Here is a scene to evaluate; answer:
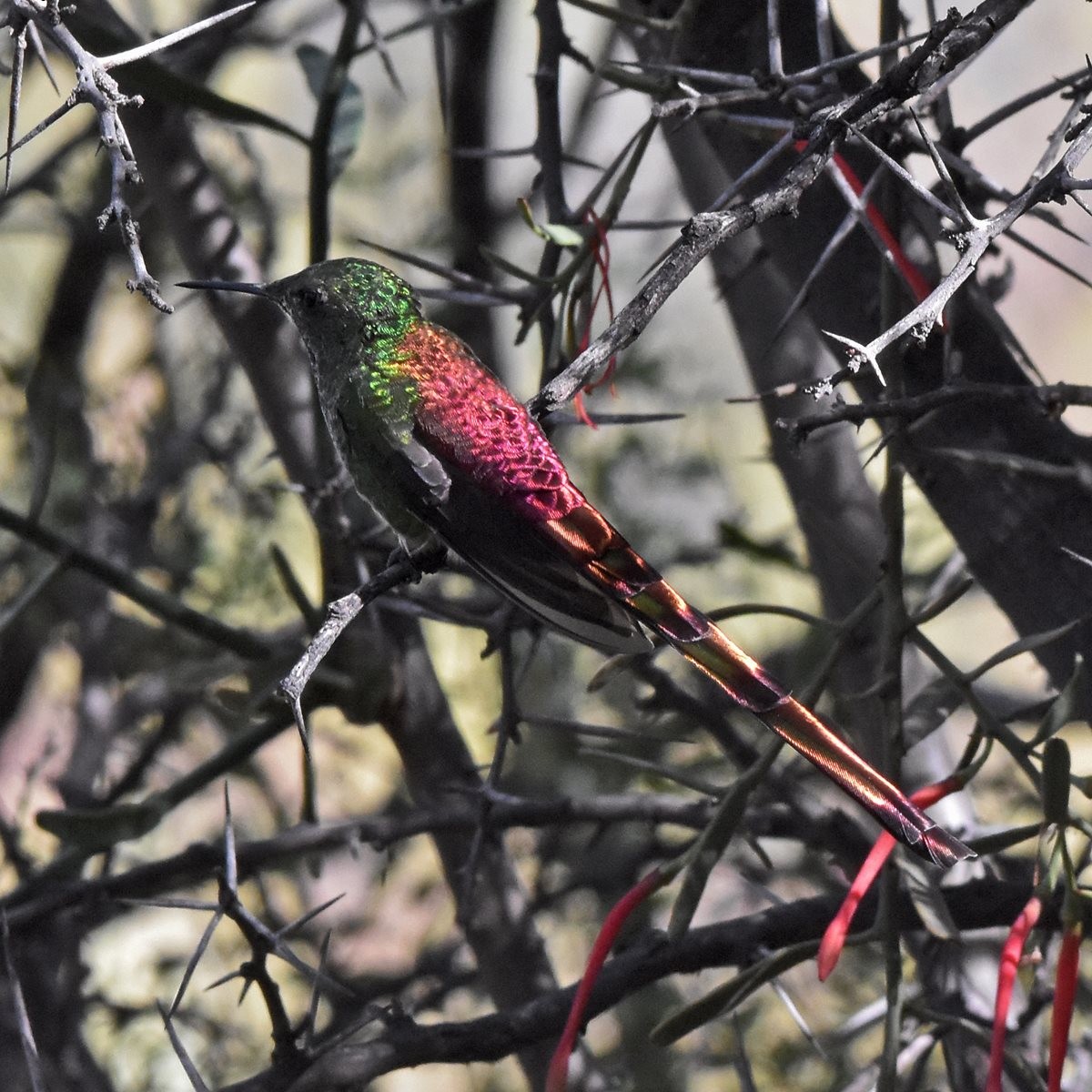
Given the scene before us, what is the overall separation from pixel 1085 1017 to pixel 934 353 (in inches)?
54.8

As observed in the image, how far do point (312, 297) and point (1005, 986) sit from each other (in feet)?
3.68

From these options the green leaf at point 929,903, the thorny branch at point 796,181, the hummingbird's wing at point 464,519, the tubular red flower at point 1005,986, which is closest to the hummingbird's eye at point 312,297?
the hummingbird's wing at point 464,519

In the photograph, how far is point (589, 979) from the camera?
1261 millimetres

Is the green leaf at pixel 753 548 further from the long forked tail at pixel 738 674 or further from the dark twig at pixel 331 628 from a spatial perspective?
the dark twig at pixel 331 628

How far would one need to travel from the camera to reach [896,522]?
127cm

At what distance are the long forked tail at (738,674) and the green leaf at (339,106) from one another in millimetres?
689

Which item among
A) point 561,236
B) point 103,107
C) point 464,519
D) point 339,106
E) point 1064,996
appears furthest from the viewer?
point 339,106

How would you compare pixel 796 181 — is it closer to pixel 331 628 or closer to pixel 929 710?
pixel 331 628

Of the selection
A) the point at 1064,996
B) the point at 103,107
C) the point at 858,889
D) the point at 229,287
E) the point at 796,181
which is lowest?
the point at 1064,996

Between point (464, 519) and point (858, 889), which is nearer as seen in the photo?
point (858, 889)

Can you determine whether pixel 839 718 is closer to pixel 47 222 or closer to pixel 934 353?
pixel 934 353

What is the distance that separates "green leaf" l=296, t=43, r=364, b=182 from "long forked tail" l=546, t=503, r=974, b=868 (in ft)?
2.26

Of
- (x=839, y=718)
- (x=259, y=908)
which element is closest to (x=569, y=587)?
(x=839, y=718)

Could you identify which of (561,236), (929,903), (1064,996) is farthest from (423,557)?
(1064,996)
